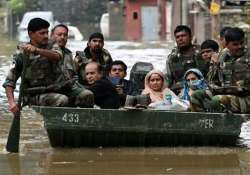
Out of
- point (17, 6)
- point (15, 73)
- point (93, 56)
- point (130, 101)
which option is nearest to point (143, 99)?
point (130, 101)

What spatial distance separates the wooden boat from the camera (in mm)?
9203

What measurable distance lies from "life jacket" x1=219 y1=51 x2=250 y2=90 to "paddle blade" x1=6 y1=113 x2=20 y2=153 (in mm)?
2401

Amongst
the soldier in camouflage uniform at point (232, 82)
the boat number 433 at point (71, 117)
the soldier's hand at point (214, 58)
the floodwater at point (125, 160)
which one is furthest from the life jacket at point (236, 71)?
the boat number 433 at point (71, 117)

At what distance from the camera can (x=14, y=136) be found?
9.19 m

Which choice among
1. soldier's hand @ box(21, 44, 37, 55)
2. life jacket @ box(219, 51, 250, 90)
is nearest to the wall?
life jacket @ box(219, 51, 250, 90)

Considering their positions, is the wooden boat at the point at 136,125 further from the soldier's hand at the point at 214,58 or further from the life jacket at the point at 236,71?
the soldier's hand at the point at 214,58

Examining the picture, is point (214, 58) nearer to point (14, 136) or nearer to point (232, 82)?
point (232, 82)

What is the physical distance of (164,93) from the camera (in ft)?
32.9

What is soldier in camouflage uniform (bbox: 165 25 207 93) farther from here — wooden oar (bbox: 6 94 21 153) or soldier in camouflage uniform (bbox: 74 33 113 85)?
wooden oar (bbox: 6 94 21 153)

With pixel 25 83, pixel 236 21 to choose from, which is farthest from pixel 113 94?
pixel 236 21

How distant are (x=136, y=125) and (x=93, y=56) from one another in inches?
109

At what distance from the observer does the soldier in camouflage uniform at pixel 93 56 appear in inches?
456

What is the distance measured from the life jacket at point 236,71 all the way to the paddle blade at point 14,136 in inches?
94.5

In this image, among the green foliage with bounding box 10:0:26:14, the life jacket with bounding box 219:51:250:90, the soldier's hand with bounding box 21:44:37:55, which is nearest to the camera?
the soldier's hand with bounding box 21:44:37:55
